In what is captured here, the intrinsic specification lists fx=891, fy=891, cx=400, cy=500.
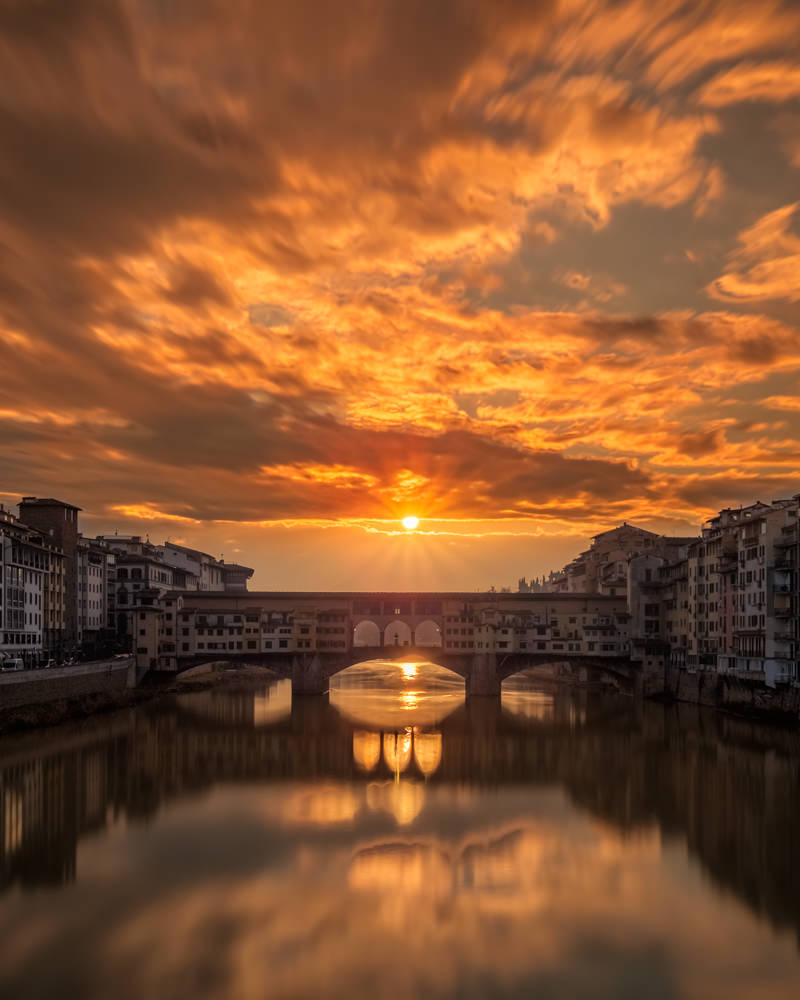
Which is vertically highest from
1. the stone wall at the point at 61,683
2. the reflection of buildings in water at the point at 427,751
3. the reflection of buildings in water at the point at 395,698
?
the stone wall at the point at 61,683

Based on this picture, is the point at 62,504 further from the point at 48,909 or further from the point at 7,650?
the point at 48,909

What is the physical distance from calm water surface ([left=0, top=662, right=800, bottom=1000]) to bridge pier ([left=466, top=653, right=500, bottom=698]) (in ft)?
106

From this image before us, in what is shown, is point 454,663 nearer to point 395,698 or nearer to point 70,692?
point 395,698

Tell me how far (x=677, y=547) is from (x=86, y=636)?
76144 millimetres

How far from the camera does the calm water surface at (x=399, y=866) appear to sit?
80.7 feet

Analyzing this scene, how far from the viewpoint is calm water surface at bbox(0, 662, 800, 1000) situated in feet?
80.7

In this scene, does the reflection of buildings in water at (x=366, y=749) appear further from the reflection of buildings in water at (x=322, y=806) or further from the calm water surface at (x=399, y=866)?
the reflection of buildings in water at (x=322, y=806)

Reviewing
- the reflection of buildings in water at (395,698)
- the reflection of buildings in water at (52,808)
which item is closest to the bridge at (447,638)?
the reflection of buildings in water at (395,698)

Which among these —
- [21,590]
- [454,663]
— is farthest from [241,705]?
[21,590]

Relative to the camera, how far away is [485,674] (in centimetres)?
9919

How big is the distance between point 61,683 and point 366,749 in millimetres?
27416

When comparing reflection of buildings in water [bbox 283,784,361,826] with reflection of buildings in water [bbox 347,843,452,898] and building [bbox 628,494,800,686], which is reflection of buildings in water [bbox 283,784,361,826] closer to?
reflection of buildings in water [bbox 347,843,452,898]

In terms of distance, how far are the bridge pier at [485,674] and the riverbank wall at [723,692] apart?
16.3m

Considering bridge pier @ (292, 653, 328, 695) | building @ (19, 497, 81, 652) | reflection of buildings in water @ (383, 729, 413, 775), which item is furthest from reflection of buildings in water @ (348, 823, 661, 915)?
building @ (19, 497, 81, 652)
